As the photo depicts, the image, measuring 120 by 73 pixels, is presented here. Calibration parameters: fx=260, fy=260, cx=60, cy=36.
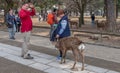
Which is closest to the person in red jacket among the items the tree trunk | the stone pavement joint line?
the stone pavement joint line

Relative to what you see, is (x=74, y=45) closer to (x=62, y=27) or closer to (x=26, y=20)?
(x=62, y=27)

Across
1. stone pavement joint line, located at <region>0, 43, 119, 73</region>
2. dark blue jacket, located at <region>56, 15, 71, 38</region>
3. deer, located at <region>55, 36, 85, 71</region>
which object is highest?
dark blue jacket, located at <region>56, 15, 71, 38</region>

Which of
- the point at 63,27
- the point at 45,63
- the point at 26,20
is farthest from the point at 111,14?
the point at 45,63

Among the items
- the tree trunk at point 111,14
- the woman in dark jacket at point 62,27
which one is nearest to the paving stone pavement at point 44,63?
the woman in dark jacket at point 62,27

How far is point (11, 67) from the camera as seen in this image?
7.60 metres

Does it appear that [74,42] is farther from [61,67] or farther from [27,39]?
[27,39]

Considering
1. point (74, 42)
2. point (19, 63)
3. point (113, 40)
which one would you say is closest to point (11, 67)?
point (19, 63)

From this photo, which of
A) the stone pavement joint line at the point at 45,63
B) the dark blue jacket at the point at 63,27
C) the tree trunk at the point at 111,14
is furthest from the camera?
the tree trunk at the point at 111,14

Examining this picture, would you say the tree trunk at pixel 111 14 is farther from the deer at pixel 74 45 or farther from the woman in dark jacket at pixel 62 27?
the deer at pixel 74 45

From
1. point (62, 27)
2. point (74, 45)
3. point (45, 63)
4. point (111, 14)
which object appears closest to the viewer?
point (74, 45)

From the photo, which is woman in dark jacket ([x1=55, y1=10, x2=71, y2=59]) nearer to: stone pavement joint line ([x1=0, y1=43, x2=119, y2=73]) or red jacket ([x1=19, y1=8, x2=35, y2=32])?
stone pavement joint line ([x1=0, y1=43, x2=119, y2=73])

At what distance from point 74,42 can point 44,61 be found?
1.45 metres

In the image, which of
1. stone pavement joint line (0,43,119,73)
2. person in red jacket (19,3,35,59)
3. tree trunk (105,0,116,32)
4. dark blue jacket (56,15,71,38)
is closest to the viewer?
stone pavement joint line (0,43,119,73)

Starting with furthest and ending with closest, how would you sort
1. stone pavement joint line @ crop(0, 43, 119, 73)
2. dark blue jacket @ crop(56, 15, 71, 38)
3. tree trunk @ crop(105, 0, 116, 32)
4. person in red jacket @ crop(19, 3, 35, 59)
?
1. tree trunk @ crop(105, 0, 116, 32)
2. person in red jacket @ crop(19, 3, 35, 59)
3. dark blue jacket @ crop(56, 15, 71, 38)
4. stone pavement joint line @ crop(0, 43, 119, 73)
